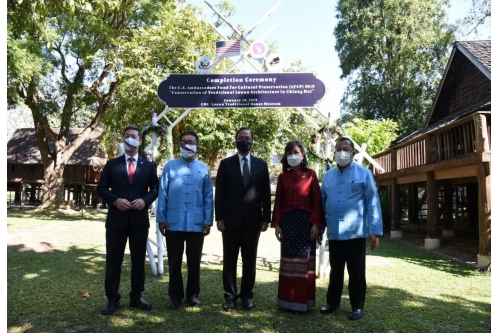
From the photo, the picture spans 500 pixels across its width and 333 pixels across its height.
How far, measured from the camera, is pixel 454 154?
940 cm

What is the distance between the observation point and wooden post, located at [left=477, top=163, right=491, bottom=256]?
25.2ft

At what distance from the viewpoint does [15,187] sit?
27531mm

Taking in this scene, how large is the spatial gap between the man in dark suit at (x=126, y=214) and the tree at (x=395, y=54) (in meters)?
26.0

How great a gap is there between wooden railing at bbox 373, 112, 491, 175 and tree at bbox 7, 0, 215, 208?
783 cm

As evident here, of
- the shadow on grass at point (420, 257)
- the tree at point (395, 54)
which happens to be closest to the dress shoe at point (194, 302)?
the shadow on grass at point (420, 257)

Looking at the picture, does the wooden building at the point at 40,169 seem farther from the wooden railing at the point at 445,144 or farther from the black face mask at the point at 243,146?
the black face mask at the point at 243,146

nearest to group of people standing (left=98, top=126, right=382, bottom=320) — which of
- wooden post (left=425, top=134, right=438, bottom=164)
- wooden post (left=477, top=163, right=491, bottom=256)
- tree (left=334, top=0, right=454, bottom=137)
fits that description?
wooden post (left=477, top=163, right=491, bottom=256)

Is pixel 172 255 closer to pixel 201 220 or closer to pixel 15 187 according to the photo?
pixel 201 220

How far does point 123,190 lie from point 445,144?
815 centimetres

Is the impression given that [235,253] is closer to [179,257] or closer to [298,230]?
[179,257]

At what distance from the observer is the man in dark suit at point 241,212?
4.67 metres

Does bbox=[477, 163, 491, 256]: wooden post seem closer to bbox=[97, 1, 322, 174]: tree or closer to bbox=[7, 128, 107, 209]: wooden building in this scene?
bbox=[97, 1, 322, 174]: tree

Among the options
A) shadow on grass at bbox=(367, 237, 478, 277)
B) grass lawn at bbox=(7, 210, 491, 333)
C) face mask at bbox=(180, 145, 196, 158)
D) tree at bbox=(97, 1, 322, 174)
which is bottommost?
shadow on grass at bbox=(367, 237, 478, 277)

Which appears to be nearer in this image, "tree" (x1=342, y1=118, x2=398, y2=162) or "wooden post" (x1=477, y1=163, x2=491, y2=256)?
"wooden post" (x1=477, y1=163, x2=491, y2=256)
